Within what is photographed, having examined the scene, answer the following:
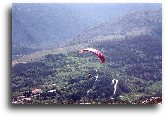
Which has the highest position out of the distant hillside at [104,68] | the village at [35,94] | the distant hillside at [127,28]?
the distant hillside at [127,28]

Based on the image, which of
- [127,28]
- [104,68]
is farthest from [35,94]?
[127,28]

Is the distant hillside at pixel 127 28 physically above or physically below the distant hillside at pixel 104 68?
above

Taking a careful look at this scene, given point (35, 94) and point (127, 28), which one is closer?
point (35, 94)

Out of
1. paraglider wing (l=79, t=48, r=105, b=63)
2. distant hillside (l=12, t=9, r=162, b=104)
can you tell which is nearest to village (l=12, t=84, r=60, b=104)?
distant hillside (l=12, t=9, r=162, b=104)

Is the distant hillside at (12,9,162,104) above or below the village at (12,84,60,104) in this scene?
above

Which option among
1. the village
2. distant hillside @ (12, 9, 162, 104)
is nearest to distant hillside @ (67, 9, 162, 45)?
distant hillside @ (12, 9, 162, 104)

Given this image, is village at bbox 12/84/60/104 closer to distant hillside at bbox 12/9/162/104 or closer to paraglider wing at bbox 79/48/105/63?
distant hillside at bbox 12/9/162/104

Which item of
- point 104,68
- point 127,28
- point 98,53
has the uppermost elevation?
point 127,28

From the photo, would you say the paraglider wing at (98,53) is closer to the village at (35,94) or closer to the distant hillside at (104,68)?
the distant hillside at (104,68)

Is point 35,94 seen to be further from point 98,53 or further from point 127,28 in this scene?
point 127,28

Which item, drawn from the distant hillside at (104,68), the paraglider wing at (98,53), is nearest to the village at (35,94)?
the distant hillside at (104,68)

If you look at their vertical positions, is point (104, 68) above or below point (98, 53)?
below

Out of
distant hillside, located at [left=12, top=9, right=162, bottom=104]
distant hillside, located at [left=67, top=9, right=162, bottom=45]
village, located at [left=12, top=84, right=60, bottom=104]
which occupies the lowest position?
village, located at [left=12, top=84, right=60, bottom=104]
